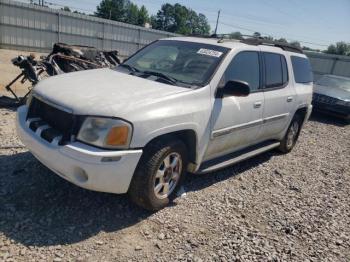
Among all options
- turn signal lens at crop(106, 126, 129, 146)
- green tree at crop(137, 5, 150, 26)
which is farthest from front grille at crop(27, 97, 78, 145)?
green tree at crop(137, 5, 150, 26)

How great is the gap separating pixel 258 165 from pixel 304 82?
1.94m

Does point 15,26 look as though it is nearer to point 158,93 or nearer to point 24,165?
point 24,165

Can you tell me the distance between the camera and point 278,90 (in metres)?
5.10

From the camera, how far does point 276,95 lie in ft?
16.4

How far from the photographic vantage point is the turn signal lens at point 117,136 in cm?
288

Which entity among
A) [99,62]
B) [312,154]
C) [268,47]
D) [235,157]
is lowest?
[312,154]

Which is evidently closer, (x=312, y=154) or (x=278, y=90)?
(x=278, y=90)

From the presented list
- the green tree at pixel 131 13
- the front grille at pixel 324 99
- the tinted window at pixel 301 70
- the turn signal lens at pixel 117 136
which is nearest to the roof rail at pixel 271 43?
the tinted window at pixel 301 70

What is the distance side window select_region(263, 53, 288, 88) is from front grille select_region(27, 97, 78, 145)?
9.83ft

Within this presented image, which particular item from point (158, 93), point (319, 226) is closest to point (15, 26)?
point (158, 93)

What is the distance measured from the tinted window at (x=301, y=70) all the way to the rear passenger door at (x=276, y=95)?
39 centimetres

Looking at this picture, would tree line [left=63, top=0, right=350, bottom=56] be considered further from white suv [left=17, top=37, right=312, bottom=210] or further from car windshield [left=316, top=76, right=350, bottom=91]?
white suv [left=17, top=37, right=312, bottom=210]

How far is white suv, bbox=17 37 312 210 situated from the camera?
9.53 ft

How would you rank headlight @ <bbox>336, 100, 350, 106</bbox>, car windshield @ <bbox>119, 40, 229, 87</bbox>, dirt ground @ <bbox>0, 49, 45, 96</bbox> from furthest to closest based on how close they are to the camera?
headlight @ <bbox>336, 100, 350, 106</bbox> < dirt ground @ <bbox>0, 49, 45, 96</bbox> < car windshield @ <bbox>119, 40, 229, 87</bbox>
